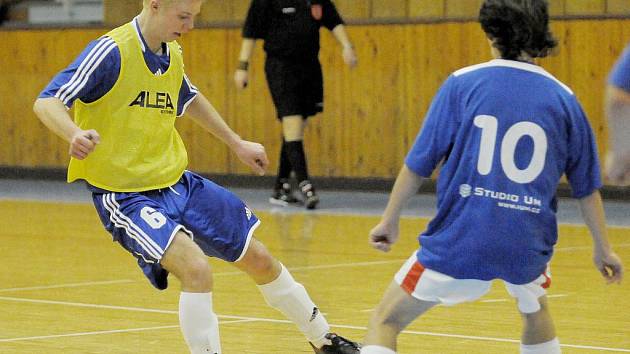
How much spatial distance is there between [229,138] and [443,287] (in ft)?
5.38

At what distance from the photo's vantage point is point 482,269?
→ 12.4 feet

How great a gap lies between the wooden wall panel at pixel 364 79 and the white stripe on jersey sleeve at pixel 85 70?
25.9ft

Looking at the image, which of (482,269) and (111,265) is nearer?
(482,269)

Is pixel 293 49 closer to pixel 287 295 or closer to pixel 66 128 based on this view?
pixel 287 295

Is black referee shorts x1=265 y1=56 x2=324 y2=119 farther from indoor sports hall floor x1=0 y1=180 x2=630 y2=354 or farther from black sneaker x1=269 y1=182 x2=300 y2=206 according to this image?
indoor sports hall floor x1=0 y1=180 x2=630 y2=354

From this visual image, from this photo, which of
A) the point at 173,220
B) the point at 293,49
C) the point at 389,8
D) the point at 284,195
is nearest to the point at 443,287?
the point at 173,220

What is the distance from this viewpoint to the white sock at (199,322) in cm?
470

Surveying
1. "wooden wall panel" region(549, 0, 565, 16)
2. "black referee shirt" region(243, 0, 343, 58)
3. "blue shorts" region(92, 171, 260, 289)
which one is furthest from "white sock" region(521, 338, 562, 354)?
"wooden wall panel" region(549, 0, 565, 16)

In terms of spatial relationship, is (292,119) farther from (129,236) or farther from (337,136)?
(129,236)

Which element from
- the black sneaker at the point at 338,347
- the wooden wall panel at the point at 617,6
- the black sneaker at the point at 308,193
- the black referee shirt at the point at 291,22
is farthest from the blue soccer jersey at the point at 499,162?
the wooden wall panel at the point at 617,6

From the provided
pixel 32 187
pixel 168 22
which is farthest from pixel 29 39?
pixel 168 22

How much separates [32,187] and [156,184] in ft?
33.7

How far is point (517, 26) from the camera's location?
3.73 meters

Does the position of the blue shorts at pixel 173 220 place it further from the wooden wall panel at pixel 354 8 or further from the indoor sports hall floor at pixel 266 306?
the wooden wall panel at pixel 354 8
